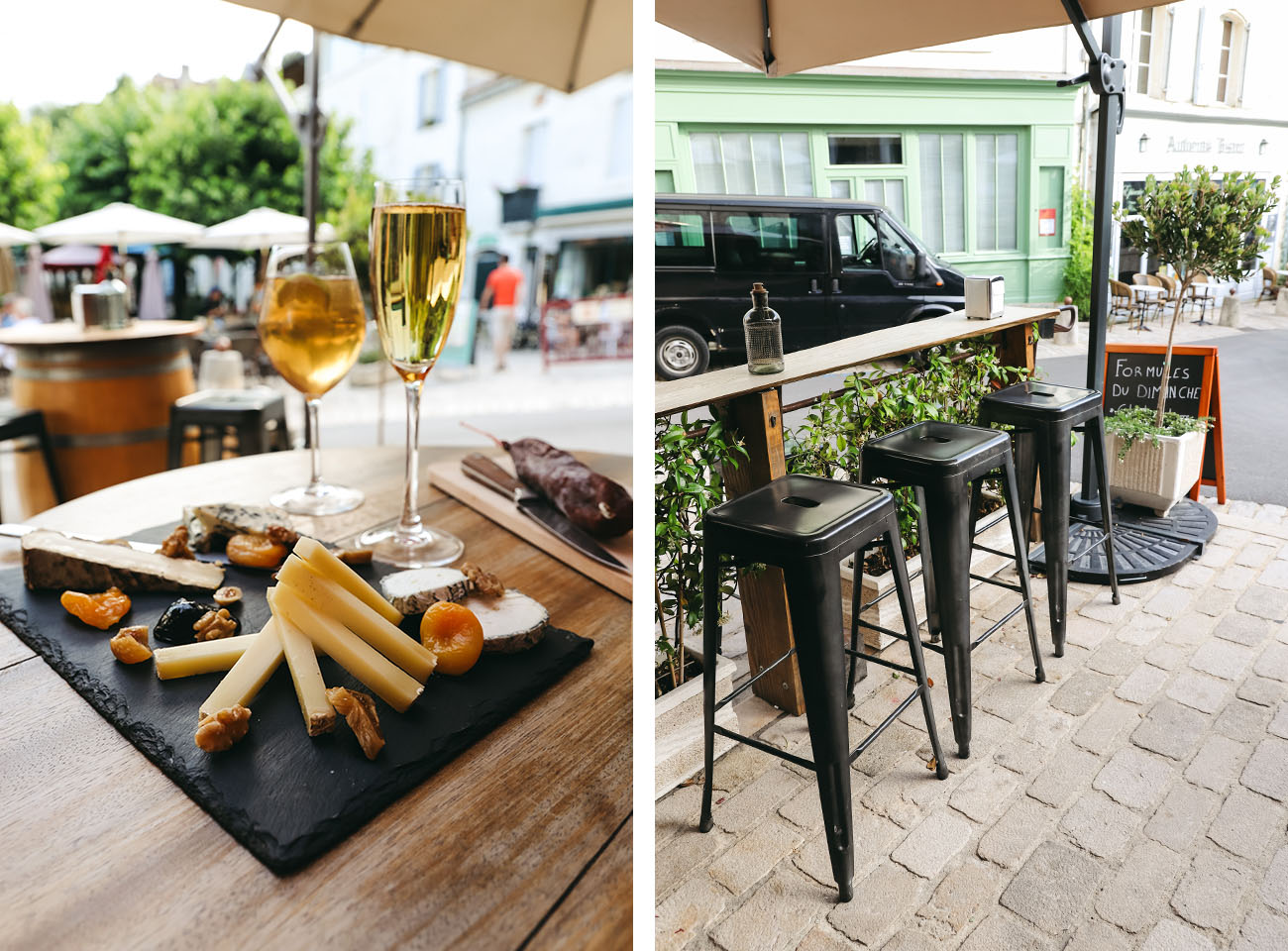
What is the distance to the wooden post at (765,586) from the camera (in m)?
1.76

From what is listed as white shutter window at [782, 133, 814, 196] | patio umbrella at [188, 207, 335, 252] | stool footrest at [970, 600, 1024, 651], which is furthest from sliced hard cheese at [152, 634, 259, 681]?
patio umbrella at [188, 207, 335, 252]

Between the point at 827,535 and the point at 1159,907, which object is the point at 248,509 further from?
the point at 1159,907

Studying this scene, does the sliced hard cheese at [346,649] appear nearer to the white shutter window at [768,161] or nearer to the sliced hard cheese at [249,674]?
the sliced hard cheese at [249,674]

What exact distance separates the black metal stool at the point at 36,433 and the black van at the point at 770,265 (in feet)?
8.58

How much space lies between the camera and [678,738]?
1.61m

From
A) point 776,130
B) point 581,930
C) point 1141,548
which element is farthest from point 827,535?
point 1141,548

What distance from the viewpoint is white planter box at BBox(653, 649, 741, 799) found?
1.57m

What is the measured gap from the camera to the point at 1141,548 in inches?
81.9

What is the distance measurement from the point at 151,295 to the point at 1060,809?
16.3 metres

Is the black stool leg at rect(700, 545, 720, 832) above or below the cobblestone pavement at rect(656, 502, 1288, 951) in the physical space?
above

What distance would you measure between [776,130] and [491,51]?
61 cm

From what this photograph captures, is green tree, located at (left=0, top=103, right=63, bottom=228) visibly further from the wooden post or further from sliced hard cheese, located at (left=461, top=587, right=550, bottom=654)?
sliced hard cheese, located at (left=461, top=587, right=550, bottom=654)

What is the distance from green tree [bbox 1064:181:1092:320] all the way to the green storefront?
0.02 metres

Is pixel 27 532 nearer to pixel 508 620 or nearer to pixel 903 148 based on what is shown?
pixel 508 620
